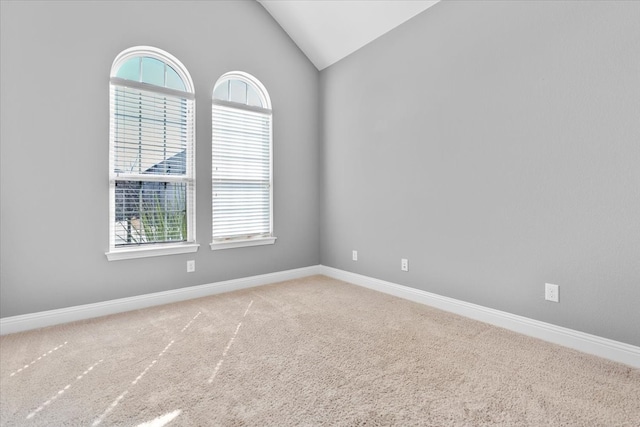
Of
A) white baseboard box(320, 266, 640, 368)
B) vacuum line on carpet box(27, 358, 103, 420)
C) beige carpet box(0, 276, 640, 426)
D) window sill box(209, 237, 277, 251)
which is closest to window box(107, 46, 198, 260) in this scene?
window sill box(209, 237, 277, 251)

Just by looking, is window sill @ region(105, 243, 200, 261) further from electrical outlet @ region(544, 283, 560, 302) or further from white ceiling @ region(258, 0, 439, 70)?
electrical outlet @ region(544, 283, 560, 302)

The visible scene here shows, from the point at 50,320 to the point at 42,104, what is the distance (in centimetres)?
169

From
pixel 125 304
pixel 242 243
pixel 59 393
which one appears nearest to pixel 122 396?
pixel 59 393

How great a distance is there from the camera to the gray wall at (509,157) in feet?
6.40

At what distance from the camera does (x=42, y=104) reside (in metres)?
2.51

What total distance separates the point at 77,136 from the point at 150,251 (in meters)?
1.13

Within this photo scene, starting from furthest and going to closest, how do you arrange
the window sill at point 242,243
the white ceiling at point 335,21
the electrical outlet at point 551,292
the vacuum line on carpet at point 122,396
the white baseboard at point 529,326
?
the window sill at point 242,243 → the white ceiling at point 335,21 → the electrical outlet at point 551,292 → the white baseboard at point 529,326 → the vacuum line on carpet at point 122,396

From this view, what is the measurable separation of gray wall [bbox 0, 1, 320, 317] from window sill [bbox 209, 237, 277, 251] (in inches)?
2.8

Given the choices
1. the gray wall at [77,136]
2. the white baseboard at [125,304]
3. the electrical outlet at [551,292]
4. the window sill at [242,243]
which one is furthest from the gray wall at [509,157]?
the gray wall at [77,136]

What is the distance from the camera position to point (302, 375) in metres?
1.82

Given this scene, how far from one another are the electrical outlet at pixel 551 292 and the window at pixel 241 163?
105 inches

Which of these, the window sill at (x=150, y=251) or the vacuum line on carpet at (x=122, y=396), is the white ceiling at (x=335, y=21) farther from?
the vacuum line on carpet at (x=122, y=396)

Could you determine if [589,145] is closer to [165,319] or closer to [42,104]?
[165,319]

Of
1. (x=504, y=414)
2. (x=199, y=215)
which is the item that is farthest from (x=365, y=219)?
(x=504, y=414)
